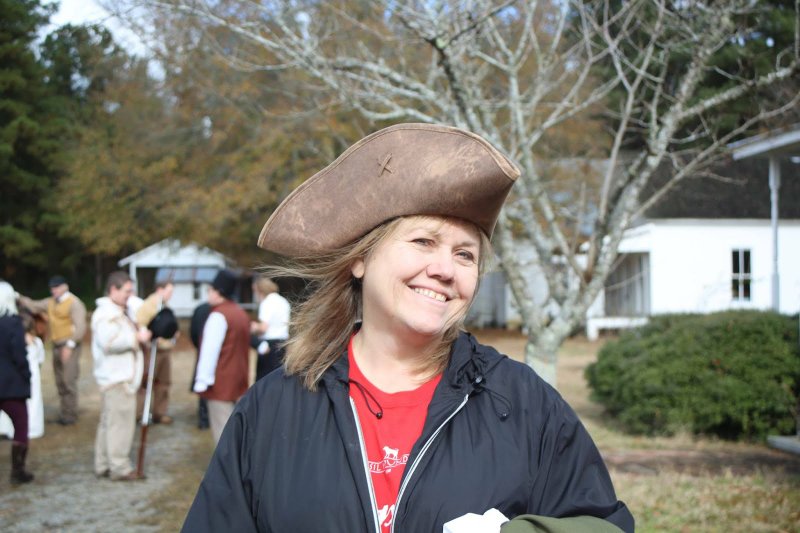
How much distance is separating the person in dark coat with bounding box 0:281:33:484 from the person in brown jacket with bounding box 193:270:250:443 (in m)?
1.53

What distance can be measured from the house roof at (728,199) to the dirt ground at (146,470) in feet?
45.1

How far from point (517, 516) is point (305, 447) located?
55cm

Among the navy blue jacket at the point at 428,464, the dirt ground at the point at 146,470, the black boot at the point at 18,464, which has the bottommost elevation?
the dirt ground at the point at 146,470

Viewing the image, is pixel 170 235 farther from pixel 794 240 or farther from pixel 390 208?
pixel 390 208

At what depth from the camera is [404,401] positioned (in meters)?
2.15

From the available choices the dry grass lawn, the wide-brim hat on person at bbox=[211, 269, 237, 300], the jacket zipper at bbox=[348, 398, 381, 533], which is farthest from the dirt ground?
the jacket zipper at bbox=[348, 398, 381, 533]

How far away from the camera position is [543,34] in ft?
28.1

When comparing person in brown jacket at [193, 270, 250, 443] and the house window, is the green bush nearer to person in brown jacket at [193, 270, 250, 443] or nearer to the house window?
person in brown jacket at [193, 270, 250, 443]

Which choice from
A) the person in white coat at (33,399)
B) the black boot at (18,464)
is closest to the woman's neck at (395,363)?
the black boot at (18,464)

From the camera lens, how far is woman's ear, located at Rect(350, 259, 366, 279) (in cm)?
229

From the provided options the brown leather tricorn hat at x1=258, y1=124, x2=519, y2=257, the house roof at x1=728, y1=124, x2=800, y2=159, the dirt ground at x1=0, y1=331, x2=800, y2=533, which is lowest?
the dirt ground at x1=0, y1=331, x2=800, y2=533

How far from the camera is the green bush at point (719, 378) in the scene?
854 cm

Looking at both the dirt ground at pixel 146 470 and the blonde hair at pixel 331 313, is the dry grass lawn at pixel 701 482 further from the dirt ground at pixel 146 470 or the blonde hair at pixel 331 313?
the blonde hair at pixel 331 313

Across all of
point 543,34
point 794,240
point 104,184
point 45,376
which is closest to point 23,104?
point 543,34
